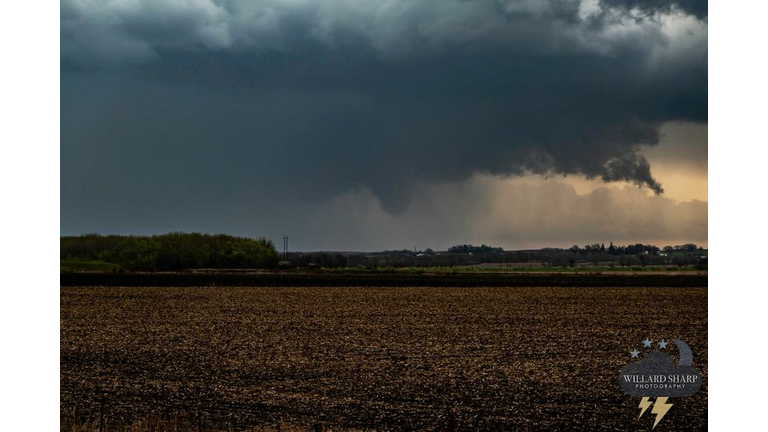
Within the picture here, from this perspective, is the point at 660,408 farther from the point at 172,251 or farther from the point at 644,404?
the point at 172,251

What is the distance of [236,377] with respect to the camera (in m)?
21.0

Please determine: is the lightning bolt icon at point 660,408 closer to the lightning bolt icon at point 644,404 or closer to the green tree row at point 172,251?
the lightning bolt icon at point 644,404

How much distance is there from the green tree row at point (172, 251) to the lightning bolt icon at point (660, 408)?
89.5m

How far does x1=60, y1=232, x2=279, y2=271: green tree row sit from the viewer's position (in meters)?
101

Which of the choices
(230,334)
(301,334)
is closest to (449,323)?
(301,334)

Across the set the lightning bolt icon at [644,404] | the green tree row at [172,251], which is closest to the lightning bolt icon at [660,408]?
the lightning bolt icon at [644,404]

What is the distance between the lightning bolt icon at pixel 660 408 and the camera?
1647 cm

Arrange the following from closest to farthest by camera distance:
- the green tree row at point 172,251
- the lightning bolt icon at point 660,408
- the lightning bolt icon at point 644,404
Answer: the lightning bolt icon at point 660,408
the lightning bolt icon at point 644,404
the green tree row at point 172,251

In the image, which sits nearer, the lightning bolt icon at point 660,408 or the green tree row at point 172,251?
the lightning bolt icon at point 660,408

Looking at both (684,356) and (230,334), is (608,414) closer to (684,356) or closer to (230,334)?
(684,356)

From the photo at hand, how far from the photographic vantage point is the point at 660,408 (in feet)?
56.5

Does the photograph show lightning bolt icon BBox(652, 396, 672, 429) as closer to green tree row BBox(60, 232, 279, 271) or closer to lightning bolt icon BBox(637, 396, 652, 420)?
lightning bolt icon BBox(637, 396, 652, 420)

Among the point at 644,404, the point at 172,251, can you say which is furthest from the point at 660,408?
the point at 172,251

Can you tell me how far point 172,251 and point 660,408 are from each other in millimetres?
94079
